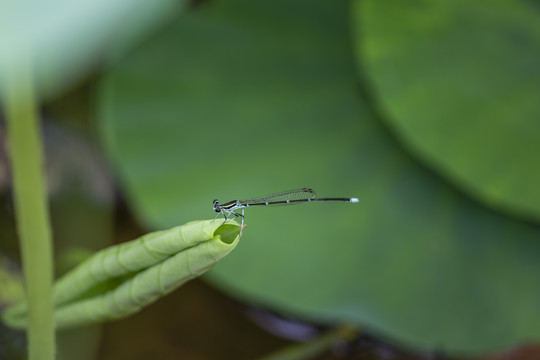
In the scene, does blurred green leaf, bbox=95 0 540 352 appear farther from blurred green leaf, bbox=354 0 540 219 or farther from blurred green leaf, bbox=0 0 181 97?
blurred green leaf, bbox=0 0 181 97

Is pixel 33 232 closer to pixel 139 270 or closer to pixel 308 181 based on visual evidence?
pixel 139 270

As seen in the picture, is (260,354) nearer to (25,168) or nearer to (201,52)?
(201,52)

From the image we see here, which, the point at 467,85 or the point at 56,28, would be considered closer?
the point at 56,28

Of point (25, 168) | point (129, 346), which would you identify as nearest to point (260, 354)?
point (129, 346)

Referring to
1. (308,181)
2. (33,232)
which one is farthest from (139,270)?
(308,181)

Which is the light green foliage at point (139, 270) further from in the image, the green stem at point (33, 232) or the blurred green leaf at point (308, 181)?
the blurred green leaf at point (308, 181)
